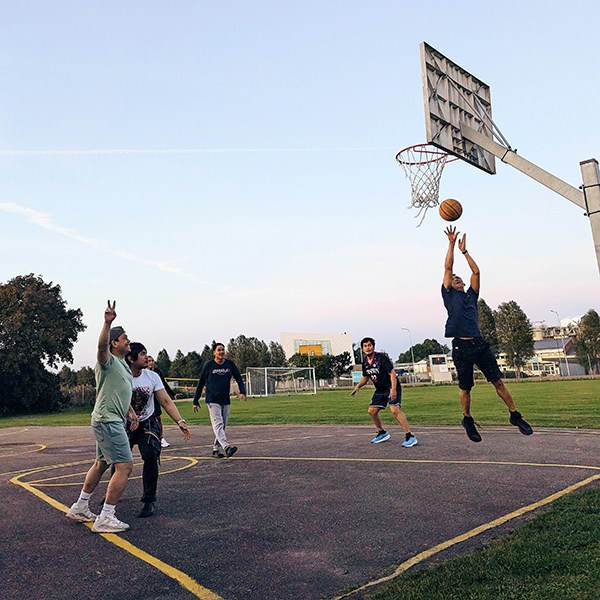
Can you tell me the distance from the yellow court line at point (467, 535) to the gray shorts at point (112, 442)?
3.15 m

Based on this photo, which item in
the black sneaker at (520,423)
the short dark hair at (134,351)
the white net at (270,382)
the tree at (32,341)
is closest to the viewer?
the short dark hair at (134,351)

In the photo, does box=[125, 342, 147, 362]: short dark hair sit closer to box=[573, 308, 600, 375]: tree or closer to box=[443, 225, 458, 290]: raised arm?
box=[443, 225, 458, 290]: raised arm

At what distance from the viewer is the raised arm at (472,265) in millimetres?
8008

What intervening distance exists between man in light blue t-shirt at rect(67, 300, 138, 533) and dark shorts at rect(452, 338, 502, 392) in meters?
4.55

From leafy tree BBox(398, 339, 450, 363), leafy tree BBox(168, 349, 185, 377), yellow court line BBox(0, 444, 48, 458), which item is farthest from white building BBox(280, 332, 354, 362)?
yellow court line BBox(0, 444, 48, 458)

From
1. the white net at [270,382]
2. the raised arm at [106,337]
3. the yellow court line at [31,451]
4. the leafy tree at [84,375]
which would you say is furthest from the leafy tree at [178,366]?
the raised arm at [106,337]

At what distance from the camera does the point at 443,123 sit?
10.1 m

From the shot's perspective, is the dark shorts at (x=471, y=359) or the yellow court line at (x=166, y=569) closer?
the yellow court line at (x=166, y=569)

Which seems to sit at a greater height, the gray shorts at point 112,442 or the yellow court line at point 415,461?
the gray shorts at point 112,442

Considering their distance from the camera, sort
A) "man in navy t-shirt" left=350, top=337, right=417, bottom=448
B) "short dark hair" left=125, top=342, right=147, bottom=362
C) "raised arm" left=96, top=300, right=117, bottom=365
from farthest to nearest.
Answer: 1. "man in navy t-shirt" left=350, top=337, right=417, bottom=448
2. "short dark hair" left=125, top=342, right=147, bottom=362
3. "raised arm" left=96, top=300, right=117, bottom=365

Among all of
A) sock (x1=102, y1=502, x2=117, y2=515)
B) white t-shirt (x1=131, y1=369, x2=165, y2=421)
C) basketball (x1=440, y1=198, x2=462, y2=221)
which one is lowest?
sock (x1=102, y1=502, x2=117, y2=515)

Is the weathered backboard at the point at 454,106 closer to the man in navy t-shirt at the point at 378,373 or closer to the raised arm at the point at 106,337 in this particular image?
the man in navy t-shirt at the point at 378,373

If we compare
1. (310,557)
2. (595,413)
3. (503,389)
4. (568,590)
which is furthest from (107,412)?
(595,413)

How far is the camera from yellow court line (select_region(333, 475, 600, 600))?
4.57 m
